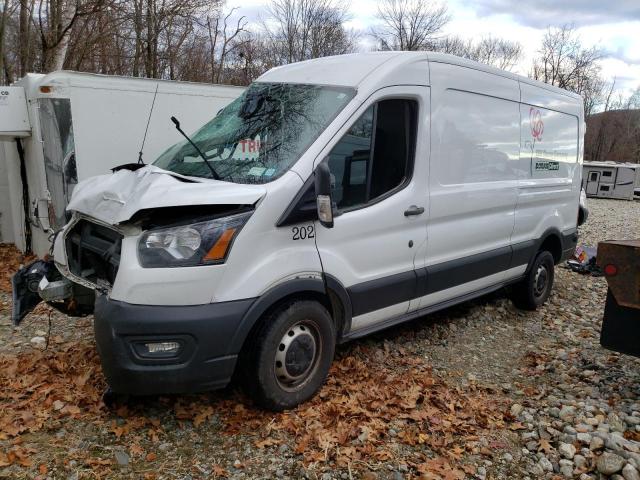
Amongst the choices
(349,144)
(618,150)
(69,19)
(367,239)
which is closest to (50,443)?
(367,239)

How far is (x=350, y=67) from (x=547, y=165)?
3.17 m

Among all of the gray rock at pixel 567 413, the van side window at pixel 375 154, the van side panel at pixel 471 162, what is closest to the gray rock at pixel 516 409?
the gray rock at pixel 567 413

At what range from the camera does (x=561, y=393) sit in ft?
13.6

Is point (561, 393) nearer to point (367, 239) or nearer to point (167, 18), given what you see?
point (367, 239)

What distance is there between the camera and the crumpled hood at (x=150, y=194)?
3031mm

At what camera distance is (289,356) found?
138 inches

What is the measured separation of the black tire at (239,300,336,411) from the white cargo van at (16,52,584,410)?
0.04 feet

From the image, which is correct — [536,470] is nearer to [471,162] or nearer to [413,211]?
[413,211]

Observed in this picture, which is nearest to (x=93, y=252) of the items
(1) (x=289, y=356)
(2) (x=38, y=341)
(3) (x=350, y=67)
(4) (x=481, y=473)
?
(1) (x=289, y=356)

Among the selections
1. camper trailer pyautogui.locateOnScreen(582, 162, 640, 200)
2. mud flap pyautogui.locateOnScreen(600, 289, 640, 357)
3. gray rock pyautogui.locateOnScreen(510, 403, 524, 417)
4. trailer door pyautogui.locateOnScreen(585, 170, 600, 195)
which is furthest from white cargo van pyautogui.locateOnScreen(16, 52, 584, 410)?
trailer door pyautogui.locateOnScreen(585, 170, 600, 195)

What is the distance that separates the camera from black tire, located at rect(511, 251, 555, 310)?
20.2 feet

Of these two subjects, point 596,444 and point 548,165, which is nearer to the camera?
point 596,444

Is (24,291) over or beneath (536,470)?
over

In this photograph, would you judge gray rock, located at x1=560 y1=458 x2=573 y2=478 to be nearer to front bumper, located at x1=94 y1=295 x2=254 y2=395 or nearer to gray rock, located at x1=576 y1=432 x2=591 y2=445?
gray rock, located at x1=576 y1=432 x2=591 y2=445
